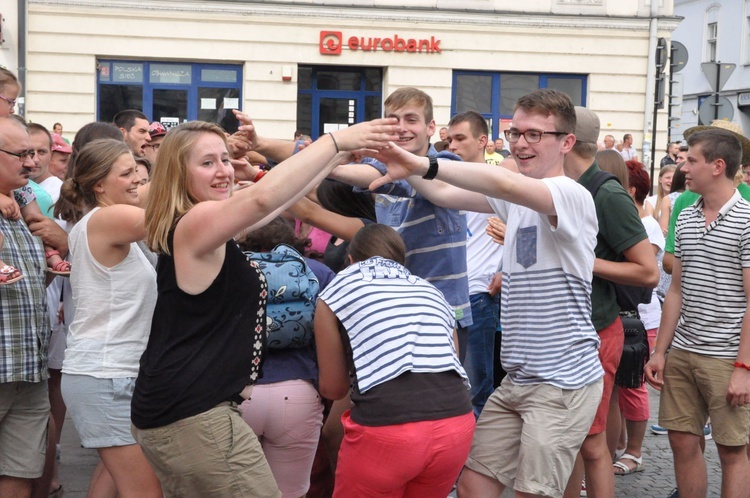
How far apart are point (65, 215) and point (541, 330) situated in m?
2.48

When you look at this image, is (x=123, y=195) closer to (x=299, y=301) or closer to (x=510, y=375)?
(x=299, y=301)

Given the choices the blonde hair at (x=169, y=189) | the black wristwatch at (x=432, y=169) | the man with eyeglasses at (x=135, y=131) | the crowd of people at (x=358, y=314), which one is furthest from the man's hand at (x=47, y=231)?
the man with eyeglasses at (x=135, y=131)

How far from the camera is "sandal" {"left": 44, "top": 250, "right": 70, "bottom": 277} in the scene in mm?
4727

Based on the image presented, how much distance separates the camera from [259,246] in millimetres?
4809

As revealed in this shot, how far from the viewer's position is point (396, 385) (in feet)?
12.5

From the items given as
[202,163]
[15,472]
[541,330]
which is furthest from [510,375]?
[15,472]

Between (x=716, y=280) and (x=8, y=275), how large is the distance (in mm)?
3570

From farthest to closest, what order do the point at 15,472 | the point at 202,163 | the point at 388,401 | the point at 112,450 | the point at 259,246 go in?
1. the point at 259,246
2. the point at 15,472
3. the point at 112,450
4. the point at 388,401
5. the point at 202,163

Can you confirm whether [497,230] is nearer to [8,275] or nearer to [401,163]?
[401,163]

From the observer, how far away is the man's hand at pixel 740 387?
4996mm

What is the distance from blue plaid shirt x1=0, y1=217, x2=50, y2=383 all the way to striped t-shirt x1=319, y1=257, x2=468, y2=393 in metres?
1.48

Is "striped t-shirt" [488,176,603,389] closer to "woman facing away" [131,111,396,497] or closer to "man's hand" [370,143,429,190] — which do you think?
"man's hand" [370,143,429,190]

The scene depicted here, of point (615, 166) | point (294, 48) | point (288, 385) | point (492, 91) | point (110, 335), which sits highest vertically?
point (294, 48)

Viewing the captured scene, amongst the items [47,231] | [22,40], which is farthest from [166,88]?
[47,231]
